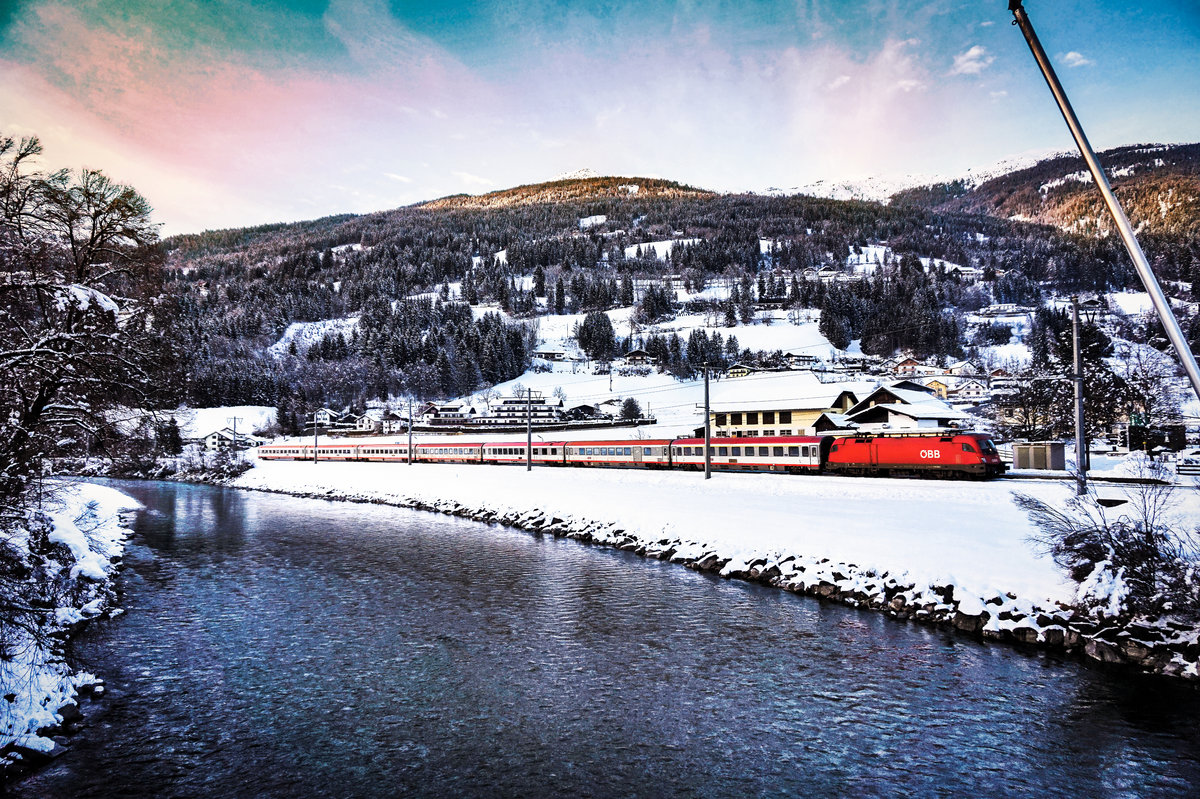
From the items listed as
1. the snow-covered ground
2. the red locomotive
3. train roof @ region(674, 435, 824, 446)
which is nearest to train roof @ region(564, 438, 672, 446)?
train roof @ region(674, 435, 824, 446)

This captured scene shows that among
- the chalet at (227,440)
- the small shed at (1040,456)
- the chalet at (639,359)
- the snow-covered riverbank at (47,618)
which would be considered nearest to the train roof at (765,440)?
the small shed at (1040,456)

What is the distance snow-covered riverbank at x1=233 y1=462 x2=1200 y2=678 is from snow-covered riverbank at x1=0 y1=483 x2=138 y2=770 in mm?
16838

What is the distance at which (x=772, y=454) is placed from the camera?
41375 millimetres

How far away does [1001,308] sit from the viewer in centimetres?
16700

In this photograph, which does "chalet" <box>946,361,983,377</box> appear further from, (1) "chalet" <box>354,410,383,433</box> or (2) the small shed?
(1) "chalet" <box>354,410,383,433</box>

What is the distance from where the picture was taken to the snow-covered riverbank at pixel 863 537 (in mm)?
13602

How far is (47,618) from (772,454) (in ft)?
122

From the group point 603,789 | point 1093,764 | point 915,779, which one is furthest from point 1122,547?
point 603,789

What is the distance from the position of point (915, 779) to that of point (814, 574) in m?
10.2

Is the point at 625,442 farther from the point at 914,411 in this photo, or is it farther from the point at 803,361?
the point at 803,361

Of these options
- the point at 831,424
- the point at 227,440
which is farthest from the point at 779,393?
the point at 227,440

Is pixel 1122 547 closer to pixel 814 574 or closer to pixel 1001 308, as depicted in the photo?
pixel 814 574

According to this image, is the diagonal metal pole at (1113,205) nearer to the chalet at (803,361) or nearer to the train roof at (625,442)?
the train roof at (625,442)

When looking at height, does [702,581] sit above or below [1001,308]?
below
